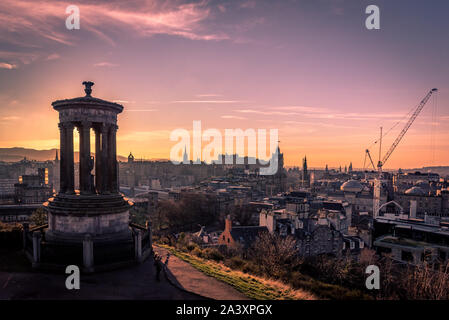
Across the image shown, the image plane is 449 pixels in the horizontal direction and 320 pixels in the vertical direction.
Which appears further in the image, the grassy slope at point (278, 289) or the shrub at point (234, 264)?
the shrub at point (234, 264)

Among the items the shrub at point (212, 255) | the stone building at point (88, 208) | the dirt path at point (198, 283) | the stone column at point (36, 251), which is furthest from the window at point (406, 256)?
the stone column at point (36, 251)

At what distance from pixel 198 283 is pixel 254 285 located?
2.59 m

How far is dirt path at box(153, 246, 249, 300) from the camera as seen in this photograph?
504 inches

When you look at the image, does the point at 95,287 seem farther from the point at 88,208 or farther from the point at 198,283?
the point at 88,208

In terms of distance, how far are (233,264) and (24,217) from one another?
149 ft

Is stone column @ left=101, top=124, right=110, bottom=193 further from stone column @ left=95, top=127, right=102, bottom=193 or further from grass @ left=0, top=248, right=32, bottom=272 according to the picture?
grass @ left=0, top=248, right=32, bottom=272

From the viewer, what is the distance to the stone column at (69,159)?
18.7 meters

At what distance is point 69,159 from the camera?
1900cm

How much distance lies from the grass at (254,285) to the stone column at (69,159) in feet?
28.4

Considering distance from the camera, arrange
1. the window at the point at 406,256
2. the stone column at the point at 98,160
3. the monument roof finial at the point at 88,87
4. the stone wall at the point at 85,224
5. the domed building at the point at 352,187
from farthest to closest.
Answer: the domed building at the point at 352,187 → the window at the point at 406,256 → the stone column at the point at 98,160 → the monument roof finial at the point at 88,87 → the stone wall at the point at 85,224

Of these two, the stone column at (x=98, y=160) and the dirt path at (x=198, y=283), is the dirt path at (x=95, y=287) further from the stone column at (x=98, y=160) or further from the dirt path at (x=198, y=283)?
the stone column at (x=98, y=160)

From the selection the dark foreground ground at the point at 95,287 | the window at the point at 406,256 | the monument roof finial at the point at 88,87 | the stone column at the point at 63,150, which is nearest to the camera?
the dark foreground ground at the point at 95,287

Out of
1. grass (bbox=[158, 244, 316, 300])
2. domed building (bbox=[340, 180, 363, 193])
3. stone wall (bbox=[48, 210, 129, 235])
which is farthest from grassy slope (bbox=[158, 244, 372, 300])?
domed building (bbox=[340, 180, 363, 193])
